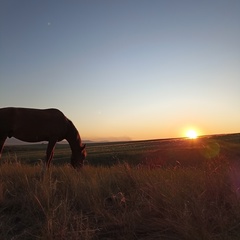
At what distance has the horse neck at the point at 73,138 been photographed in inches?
512

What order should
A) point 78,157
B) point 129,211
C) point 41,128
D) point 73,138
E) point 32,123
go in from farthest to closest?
point 73,138, point 78,157, point 41,128, point 32,123, point 129,211

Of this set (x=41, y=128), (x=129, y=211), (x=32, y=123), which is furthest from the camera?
(x=41, y=128)

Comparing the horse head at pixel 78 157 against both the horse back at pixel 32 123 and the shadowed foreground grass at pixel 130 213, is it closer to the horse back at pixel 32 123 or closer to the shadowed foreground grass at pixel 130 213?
the horse back at pixel 32 123

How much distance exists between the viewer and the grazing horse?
11.3 metres

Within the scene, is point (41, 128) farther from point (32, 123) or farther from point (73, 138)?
point (73, 138)

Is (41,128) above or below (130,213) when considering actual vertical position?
above

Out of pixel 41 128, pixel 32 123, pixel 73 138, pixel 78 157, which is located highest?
pixel 32 123

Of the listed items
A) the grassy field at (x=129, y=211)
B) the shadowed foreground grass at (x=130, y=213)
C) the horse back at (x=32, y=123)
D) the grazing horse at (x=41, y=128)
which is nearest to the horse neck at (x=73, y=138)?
the grazing horse at (x=41, y=128)

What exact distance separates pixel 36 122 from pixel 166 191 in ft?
26.1

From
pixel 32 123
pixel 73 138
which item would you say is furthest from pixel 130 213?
pixel 73 138

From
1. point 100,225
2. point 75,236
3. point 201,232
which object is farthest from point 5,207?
point 201,232

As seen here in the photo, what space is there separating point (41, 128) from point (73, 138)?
1.53 metres

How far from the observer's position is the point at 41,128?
1202 centimetres

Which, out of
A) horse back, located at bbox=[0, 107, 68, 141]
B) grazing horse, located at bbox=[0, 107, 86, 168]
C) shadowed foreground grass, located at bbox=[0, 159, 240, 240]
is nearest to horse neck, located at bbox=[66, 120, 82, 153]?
grazing horse, located at bbox=[0, 107, 86, 168]
